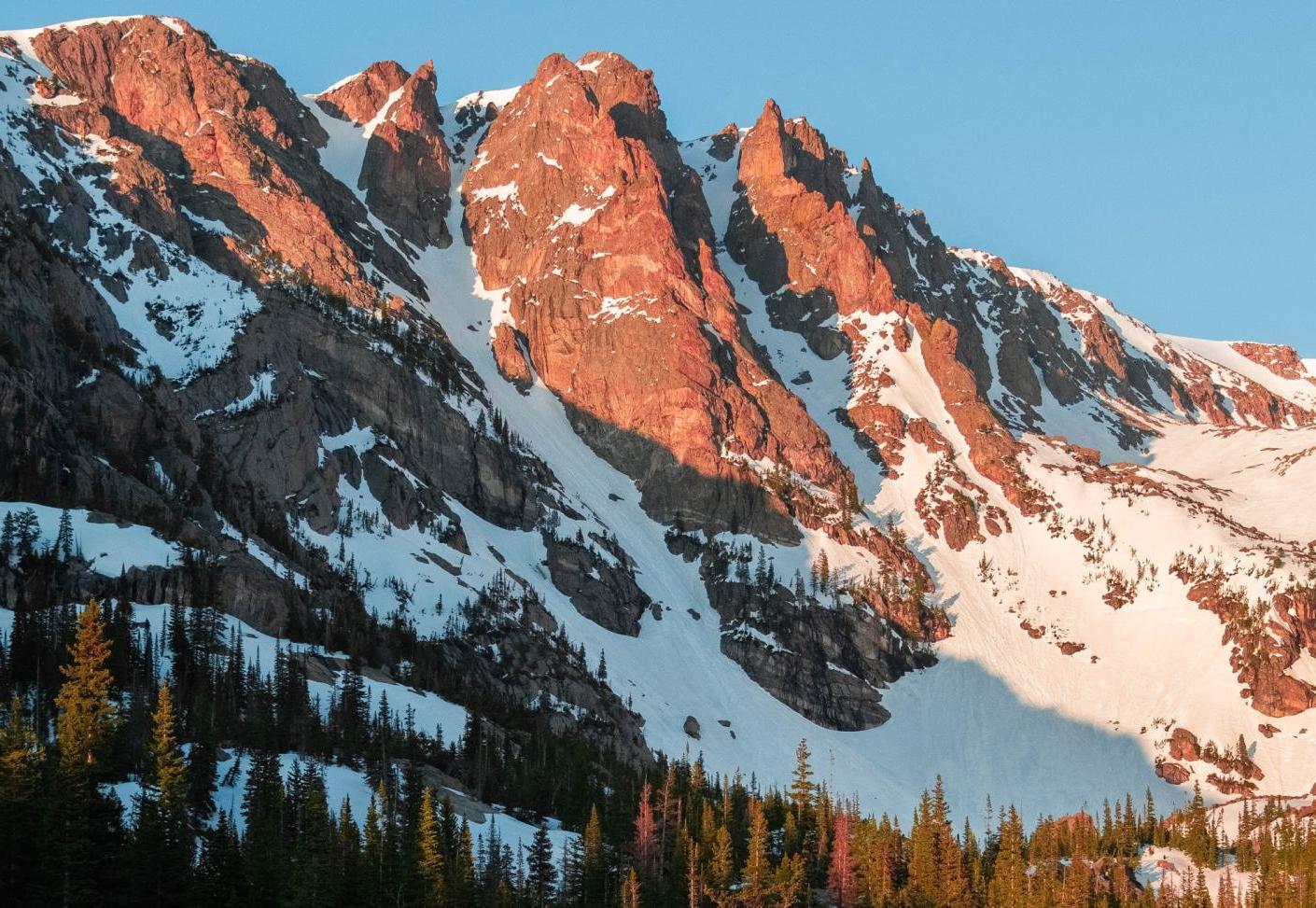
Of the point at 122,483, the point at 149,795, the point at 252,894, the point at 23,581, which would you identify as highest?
the point at 122,483

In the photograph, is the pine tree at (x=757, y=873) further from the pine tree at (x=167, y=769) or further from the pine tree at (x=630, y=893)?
the pine tree at (x=167, y=769)

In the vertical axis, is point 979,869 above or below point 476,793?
below

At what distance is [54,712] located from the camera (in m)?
112

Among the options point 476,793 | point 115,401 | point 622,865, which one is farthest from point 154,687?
point 115,401

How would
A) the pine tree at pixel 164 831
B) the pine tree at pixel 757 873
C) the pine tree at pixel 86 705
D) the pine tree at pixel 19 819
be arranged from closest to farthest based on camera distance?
the pine tree at pixel 19 819
the pine tree at pixel 164 831
the pine tree at pixel 86 705
the pine tree at pixel 757 873

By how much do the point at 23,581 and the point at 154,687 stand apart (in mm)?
26842

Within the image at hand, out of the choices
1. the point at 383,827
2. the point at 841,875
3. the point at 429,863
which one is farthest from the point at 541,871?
the point at 841,875

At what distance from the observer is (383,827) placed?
107750 millimetres

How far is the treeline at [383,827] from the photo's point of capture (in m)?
79.2

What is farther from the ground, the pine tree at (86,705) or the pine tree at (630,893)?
the pine tree at (86,705)

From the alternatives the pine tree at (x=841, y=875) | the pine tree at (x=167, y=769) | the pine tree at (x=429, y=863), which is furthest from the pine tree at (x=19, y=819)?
the pine tree at (x=841, y=875)

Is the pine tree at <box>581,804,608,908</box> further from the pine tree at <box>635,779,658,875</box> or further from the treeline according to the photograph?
the pine tree at <box>635,779,658,875</box>

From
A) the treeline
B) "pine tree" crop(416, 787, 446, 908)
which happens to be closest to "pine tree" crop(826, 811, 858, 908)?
the treeline

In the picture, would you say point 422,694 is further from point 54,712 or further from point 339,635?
point 54,712
